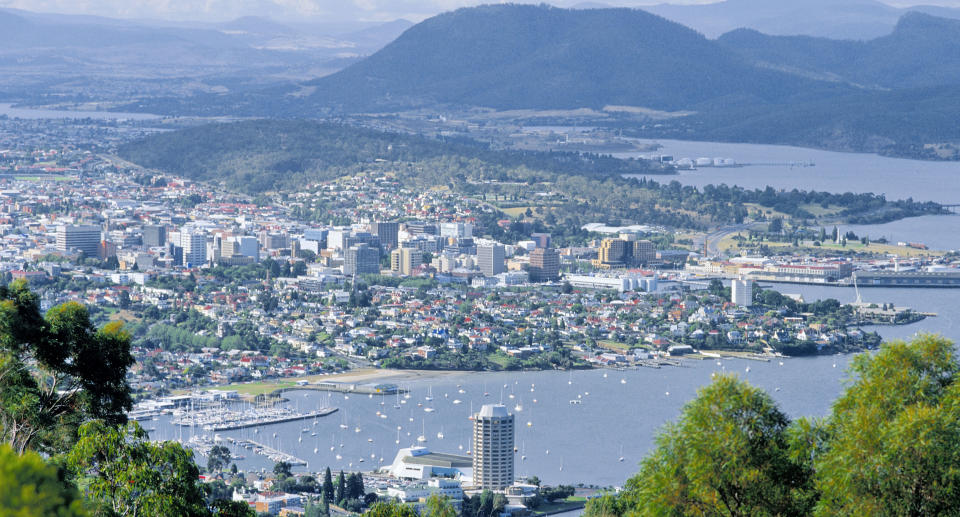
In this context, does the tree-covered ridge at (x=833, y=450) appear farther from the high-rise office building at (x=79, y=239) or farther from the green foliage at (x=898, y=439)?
the high-rise office building at (x=79, y=239)

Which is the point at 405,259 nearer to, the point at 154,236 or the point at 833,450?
the point at 154,236

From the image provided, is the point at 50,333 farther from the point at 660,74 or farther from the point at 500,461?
the point at 660,74

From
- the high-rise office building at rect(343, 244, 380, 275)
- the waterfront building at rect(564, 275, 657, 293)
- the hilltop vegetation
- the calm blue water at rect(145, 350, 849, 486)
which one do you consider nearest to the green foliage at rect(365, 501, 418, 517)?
the calm blue water at rect(145, 350, 849, 486)

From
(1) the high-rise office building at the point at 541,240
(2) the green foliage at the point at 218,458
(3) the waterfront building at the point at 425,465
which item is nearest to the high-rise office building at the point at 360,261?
(1) the high-rise office building at the point at 541,240

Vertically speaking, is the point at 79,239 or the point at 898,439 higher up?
the point at 898,439

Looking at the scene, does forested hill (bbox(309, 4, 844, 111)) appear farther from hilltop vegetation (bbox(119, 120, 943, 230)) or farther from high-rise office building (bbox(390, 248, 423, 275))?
high-rise office building (bbox(390, 248, 423, 275))

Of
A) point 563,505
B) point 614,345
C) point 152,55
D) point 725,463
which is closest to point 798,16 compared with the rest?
point 152,55
